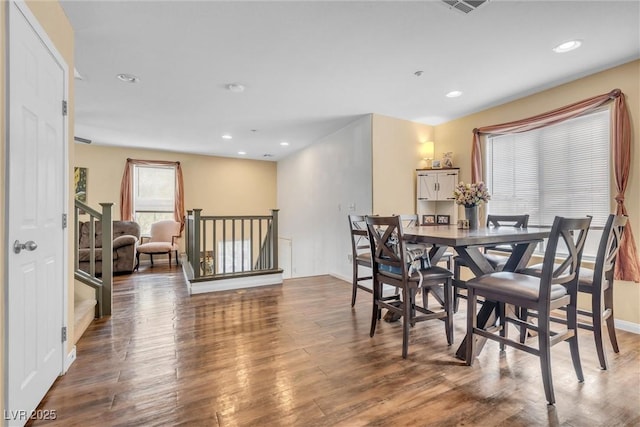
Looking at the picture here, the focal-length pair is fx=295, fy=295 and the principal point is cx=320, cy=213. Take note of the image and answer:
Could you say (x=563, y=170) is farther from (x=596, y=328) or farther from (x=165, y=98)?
(x=165, y=98)

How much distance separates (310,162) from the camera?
6035 mm

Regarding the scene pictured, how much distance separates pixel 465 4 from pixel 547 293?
1917 millimetres

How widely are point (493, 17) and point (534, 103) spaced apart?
1824 millimetres

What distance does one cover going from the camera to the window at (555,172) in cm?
300

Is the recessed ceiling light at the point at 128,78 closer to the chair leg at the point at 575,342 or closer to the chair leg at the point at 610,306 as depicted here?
the chair leg at the point at 575,342

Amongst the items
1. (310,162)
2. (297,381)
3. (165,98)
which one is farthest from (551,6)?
(310,162)

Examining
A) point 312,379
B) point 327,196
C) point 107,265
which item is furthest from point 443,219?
point 107,265

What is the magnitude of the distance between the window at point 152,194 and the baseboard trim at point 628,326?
742 cm

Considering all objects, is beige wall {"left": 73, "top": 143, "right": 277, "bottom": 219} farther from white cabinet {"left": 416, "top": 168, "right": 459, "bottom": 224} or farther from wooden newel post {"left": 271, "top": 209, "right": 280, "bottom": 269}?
white cabinet {"left": 416, "top": 168, "right": 459, "bottom": 224}

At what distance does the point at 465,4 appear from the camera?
6.53 ft

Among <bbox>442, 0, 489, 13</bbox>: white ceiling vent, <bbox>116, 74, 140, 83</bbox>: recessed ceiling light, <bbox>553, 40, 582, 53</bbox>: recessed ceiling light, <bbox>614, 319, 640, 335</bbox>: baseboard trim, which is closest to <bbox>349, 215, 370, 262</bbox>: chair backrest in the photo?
<bbox>442, 0, 489, 13</bbox>: white ceiling vent

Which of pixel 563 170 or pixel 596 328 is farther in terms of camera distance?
pixel 563 170

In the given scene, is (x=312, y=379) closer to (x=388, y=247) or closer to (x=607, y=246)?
(x=388, y=247)

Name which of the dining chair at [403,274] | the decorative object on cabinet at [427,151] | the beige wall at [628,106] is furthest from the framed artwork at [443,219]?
the dining chair at [403,274]
